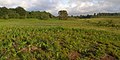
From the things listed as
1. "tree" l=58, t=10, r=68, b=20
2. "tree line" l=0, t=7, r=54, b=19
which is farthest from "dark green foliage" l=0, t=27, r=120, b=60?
"tree" l=58, t=10, r=68, b=20

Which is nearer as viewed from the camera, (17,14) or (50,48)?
(50,48)

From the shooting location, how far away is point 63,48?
11.1 metres

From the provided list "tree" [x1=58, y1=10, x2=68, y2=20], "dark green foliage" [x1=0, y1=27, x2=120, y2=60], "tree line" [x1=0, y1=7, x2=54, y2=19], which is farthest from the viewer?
"tree" [x1=58, y1=10, x2=68, y2=20]

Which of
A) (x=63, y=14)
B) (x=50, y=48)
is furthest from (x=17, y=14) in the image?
(x=50, y=48)

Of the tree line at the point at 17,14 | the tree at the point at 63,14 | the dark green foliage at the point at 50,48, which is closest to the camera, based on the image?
the dark green foliage at the point at 50,48

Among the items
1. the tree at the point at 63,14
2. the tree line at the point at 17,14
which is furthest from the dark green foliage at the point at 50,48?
the tree at the point at 63,14

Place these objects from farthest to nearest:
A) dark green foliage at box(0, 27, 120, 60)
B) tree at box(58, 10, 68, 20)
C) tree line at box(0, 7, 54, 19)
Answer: tree at box(58, 10, 68, 20), tree line at box(0, 7, 54, 19), dark green foliage at box(0, 27, 120, 60)

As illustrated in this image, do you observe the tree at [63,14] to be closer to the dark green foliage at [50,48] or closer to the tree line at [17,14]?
the tree line at [17,14]

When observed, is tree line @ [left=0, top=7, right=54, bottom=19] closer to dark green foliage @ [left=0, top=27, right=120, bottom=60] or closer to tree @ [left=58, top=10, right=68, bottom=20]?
tree @ [left=58, top=10, right=68, bottom=20]

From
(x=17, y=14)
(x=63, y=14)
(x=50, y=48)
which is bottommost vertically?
(x=63, y=14)

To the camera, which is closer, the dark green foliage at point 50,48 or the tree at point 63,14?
the dark green foliage at point 50,48

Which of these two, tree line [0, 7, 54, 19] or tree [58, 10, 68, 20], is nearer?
tree line [0, 7, 54, 19]

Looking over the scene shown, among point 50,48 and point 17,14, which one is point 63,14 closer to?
point 17,14

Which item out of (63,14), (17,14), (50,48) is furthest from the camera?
(63,14)
